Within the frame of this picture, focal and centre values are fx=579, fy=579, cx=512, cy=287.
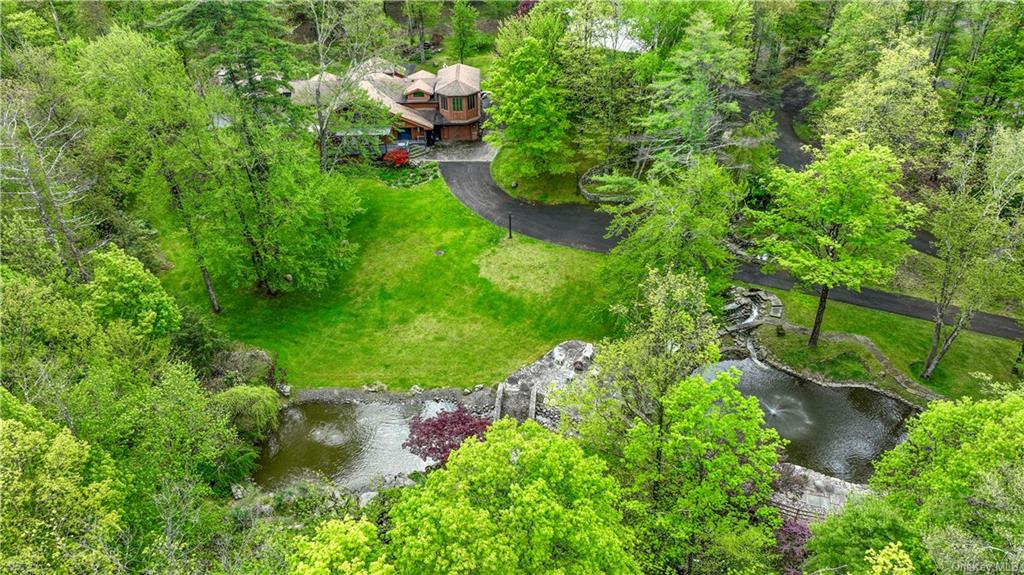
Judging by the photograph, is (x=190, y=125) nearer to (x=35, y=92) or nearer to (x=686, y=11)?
(x=35, y=92)

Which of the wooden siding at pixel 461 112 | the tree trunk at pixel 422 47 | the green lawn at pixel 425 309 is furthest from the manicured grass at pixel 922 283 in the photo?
the tree trunk at pixel 422 47

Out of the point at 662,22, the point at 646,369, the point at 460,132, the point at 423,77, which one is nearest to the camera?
the point at 646,369

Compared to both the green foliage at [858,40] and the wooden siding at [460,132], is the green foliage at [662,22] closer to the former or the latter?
the green foliage at [858,40]

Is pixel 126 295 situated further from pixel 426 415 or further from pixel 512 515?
pixel 512 515

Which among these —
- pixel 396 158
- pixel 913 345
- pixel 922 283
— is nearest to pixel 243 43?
pixel 396 158

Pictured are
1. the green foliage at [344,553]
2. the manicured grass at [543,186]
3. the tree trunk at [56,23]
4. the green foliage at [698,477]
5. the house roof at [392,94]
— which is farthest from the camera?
the house roof at [392,94]

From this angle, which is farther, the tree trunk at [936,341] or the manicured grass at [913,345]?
the manicured grass at [913,345]

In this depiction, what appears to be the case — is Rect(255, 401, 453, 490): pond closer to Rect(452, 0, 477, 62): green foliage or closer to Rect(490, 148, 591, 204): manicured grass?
Rect(490, 148, 591, 204): manicured grass
